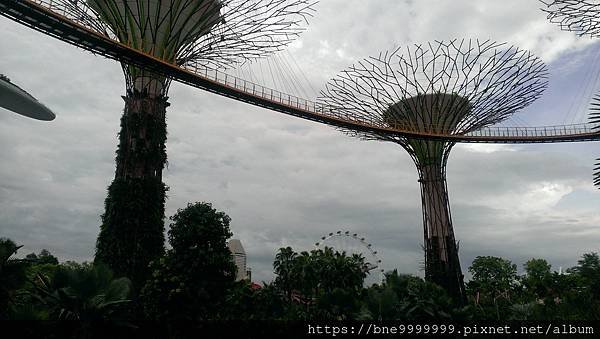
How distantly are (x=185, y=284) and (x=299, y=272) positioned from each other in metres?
16.6

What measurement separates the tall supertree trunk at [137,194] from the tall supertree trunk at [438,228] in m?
21.9

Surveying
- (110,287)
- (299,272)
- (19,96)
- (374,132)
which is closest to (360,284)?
(299,272)

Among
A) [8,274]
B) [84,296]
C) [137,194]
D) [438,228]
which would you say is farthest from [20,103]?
[438,228]

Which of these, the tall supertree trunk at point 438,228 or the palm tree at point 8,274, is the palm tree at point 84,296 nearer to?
the palm tree at point 8,274

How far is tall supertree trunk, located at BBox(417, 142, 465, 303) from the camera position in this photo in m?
37.7

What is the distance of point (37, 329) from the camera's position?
1427 cm

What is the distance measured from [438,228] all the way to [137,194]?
2451 centimetres

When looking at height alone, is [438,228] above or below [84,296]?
above

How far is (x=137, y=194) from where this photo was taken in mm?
26688

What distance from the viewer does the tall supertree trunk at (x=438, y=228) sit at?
124ft

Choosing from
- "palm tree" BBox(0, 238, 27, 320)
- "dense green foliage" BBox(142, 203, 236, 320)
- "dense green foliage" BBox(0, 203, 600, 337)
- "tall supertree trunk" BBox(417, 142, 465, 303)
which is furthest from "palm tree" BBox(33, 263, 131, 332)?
"tall supertree trunk" BBox(417, 142, 465, 303)

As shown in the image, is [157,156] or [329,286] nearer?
[157,156]

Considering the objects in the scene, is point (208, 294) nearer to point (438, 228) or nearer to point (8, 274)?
point (8, 274)

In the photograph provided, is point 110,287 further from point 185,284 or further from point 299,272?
point 299,272
